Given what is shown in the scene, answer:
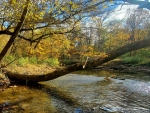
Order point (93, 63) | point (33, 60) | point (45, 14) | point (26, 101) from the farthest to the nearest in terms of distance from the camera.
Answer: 1. point (33, 60)
2. point (93, 63)
3. point (45, 14)
4. point (26, 101)

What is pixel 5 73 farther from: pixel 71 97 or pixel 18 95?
pixel 71 97

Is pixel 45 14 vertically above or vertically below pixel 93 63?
above

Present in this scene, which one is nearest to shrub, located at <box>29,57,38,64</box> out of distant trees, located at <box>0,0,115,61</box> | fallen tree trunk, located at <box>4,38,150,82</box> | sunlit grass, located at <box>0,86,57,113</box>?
fallen tree trunk, located at <box>4,38,150,82</box>

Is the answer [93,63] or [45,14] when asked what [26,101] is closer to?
[93,63]

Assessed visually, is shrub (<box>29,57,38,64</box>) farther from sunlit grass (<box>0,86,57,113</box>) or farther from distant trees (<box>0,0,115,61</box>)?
distant trees (<box>0,0,115,61</box>)

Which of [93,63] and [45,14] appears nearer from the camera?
[45,14]

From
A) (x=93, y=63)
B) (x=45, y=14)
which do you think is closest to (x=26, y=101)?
(x=93, y=63)

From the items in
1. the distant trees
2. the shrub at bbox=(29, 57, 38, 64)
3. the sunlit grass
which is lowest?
the sunlit grass

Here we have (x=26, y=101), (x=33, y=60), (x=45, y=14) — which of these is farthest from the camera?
(x=33, y=60)

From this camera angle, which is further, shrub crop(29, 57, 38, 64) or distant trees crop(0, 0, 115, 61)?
shrub crop(29, 57, 38, 64)

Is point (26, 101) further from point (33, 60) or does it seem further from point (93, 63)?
point (33, 60)

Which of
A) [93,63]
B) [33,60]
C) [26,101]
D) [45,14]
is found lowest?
[26,101]

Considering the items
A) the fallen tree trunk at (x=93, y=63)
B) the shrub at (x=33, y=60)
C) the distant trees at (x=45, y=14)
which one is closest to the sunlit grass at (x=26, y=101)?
the fallen tree trunk at (x=93, y=63)

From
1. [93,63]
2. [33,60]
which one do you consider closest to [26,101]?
[93,63]
